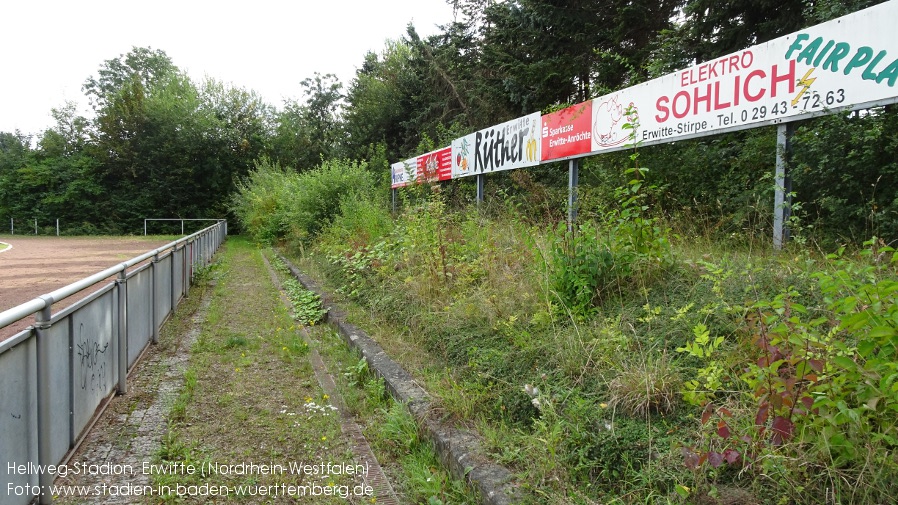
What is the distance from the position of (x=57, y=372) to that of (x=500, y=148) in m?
7.35

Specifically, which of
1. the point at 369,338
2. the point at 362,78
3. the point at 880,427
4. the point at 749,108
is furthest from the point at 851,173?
the point at 362,78

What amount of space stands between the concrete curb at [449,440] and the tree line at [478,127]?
2.67 m

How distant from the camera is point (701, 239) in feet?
17.1

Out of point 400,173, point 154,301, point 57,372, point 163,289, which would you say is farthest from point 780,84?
point 400,173

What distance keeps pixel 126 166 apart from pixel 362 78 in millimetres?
16684

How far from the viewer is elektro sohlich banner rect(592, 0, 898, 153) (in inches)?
156

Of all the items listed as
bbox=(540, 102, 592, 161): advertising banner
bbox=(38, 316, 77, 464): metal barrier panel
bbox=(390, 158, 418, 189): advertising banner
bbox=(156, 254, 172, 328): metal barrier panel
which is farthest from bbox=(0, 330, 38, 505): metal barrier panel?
bbox=(390, 158, 418, 189): advertising banner

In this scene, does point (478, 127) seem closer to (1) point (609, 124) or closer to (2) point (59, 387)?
(1) point (609, 124)

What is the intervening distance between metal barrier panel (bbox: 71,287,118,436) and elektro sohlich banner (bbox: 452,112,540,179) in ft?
18.9

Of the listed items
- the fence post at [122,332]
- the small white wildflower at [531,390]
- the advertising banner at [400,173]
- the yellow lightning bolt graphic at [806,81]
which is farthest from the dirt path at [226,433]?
the advertising banner at [400,173]

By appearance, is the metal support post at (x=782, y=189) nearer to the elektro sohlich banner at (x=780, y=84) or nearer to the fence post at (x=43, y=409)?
the elektro sohlich banner at (x=780, y=84)

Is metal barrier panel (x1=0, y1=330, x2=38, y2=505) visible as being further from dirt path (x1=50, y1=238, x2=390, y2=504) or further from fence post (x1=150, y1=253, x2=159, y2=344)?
fence post (x1=150, y1=253, x2=159, y2=344)

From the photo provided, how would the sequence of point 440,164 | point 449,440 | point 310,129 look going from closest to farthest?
point 449,440, point 440,164, point 310,129

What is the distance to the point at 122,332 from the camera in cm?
487
